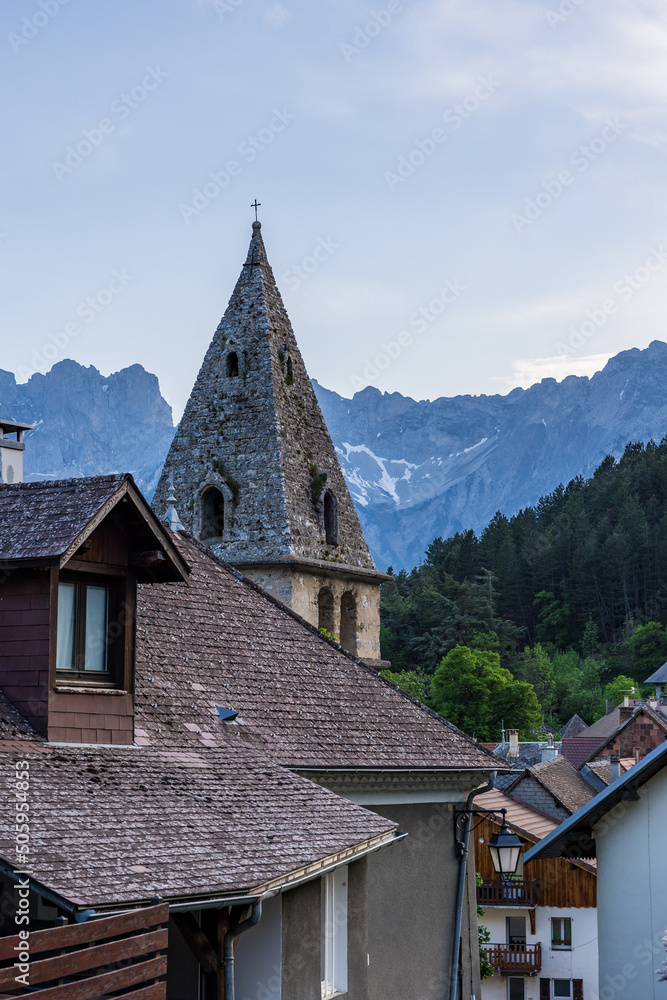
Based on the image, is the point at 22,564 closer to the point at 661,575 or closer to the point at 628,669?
the point at 628,669

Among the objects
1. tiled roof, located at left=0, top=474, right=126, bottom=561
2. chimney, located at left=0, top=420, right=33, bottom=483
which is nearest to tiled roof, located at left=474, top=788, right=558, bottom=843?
chimney, located at left=0, top=420, right=33, bottom=483

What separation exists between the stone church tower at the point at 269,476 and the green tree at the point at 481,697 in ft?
226

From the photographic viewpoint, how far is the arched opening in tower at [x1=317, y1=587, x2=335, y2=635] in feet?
98.6

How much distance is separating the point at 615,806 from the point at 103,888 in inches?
273

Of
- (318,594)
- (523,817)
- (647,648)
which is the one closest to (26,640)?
(318,594)

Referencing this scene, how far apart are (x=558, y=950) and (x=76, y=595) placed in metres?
40.5

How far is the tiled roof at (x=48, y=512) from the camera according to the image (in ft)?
37.3

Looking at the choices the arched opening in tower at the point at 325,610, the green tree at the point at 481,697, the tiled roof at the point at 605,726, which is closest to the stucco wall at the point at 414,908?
the arched opening in tower at the point at 325,610

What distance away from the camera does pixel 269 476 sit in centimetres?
2942

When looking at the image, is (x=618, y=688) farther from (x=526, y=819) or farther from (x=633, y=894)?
(x=633, y=894)

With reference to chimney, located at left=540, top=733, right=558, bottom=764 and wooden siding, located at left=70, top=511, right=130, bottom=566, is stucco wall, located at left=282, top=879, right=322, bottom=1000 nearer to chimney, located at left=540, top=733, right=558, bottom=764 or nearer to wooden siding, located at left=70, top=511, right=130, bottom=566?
wooden siding, located at left=70, top=511, right=130, bottom=566

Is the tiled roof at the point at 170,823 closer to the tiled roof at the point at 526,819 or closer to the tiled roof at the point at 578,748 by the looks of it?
the tiled roof at the point at 526,819

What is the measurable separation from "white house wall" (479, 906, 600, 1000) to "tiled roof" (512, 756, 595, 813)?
4175 millimetres

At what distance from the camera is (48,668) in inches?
440
